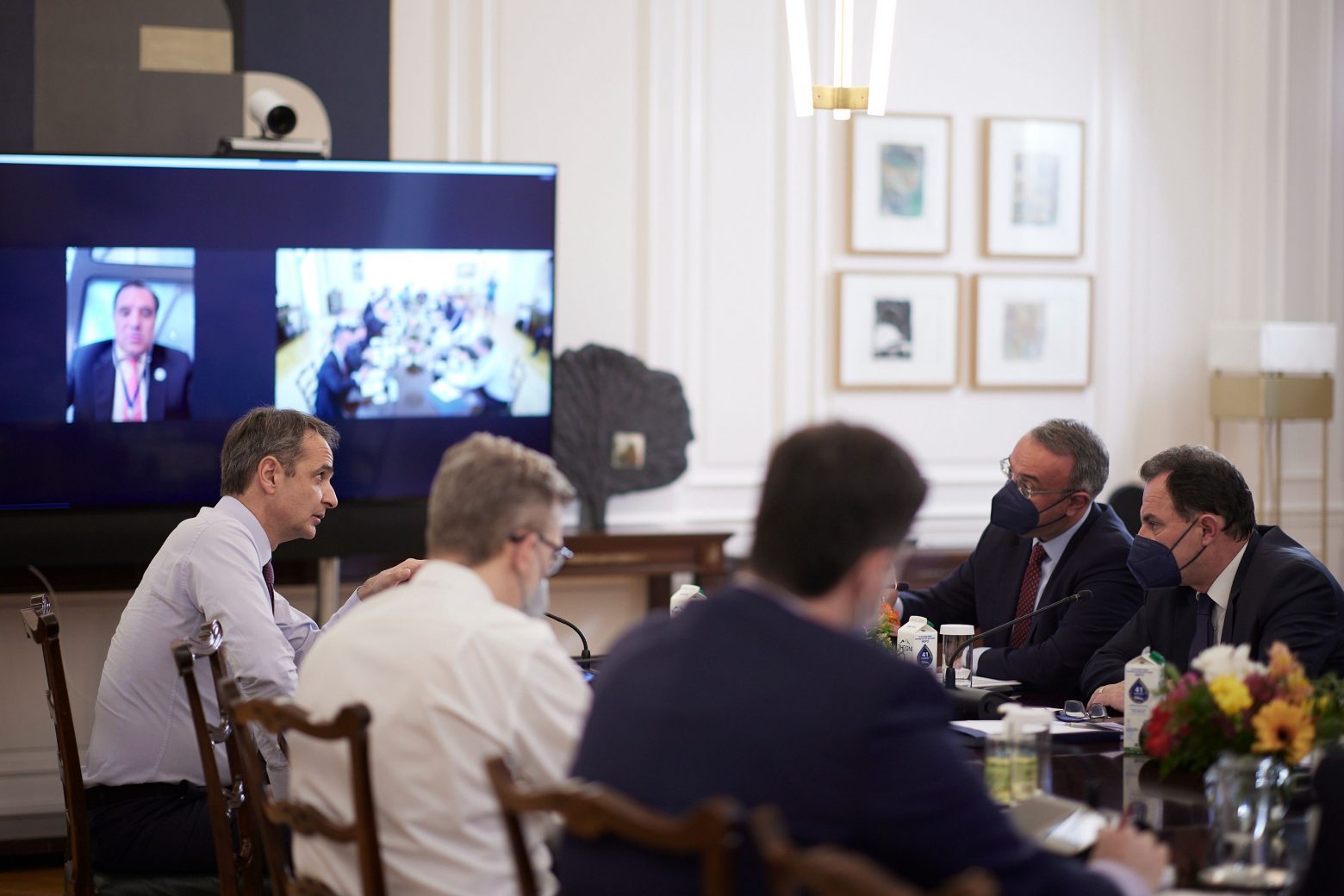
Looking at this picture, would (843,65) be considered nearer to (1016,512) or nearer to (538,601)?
(1016,512)

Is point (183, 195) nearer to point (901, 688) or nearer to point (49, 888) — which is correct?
point (49, 888)

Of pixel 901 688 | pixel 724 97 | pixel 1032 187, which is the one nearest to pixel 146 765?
pixel 901 688

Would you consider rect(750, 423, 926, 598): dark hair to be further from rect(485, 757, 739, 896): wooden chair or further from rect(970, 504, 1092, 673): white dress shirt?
rect(970, 504, 1092, 673): white dress shirt

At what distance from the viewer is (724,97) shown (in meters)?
5.94

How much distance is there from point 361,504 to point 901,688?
12.6 ft

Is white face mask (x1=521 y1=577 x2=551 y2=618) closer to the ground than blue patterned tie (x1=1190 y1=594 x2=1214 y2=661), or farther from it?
farther from it

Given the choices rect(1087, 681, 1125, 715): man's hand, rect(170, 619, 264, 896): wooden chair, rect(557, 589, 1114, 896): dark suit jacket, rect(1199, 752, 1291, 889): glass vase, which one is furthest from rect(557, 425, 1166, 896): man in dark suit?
rect(1087, 681, 1125, 715): man's hand

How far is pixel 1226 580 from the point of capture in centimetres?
329

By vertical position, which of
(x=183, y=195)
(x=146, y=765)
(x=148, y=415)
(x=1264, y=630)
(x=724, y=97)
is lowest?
(x=146, y=765)

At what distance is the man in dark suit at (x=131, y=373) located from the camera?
16.0ft

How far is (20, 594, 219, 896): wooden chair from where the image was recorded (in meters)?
2.97

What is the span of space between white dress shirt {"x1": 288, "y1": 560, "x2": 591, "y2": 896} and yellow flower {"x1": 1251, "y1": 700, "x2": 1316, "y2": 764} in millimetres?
967

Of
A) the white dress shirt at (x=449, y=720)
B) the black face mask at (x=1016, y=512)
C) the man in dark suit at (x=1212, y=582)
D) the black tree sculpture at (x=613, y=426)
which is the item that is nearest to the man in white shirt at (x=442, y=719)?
the white dress shirt at (x=449, y=720)

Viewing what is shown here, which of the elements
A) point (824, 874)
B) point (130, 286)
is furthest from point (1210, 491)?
point (130, 286)
